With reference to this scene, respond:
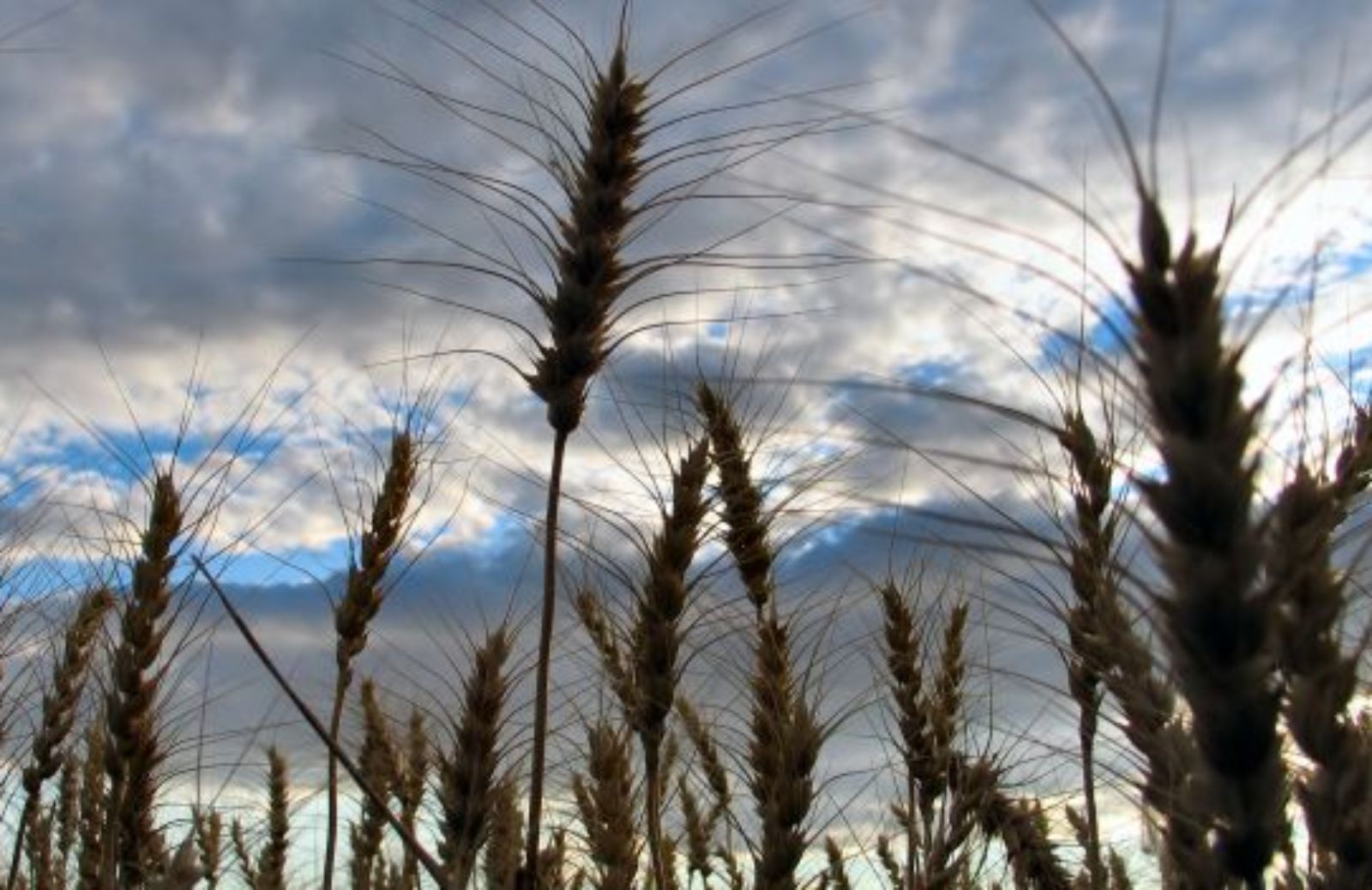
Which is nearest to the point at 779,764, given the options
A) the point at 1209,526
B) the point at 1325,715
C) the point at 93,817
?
the point at 1325,715

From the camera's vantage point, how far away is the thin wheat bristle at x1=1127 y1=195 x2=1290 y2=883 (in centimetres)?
203

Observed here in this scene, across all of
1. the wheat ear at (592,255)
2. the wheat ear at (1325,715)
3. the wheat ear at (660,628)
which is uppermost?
the wheat ear at (592,255)

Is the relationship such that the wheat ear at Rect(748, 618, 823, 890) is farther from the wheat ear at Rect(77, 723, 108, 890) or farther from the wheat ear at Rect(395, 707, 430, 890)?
the wheat ear at Rect(77, 723, 108, 890)

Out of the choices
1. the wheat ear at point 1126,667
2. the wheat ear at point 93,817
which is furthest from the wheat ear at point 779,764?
the wheat ear at point 93,817

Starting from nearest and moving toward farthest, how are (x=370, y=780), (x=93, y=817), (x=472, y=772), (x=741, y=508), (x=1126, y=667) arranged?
(x=1126, y=667) < (x=472, y=772) < (x=741, y=508) < (x=93, y=817) < (x=370, y=780)

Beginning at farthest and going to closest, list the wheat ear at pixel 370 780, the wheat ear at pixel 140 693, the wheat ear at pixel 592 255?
the wheat ear at pixel 370 780, the wheat ear at pixel 140 693, the wheat ear at pixel 592 255

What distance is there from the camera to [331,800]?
17.6 feet

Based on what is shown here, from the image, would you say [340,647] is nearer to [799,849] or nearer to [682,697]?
[682,697]

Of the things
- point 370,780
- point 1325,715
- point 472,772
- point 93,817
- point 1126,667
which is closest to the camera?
point 1325,715

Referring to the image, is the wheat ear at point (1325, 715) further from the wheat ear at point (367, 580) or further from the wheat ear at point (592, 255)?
the wheat ear at point (367, 580)

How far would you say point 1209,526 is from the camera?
2.05 m

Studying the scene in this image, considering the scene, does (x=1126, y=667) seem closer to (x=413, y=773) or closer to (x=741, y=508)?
(x=741, y=508)

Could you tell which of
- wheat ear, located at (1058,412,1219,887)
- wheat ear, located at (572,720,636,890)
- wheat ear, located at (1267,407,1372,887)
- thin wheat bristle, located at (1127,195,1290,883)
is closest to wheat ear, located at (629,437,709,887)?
wheat ear, located at (572,720,636,890)

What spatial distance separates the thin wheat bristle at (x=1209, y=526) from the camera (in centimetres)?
203
